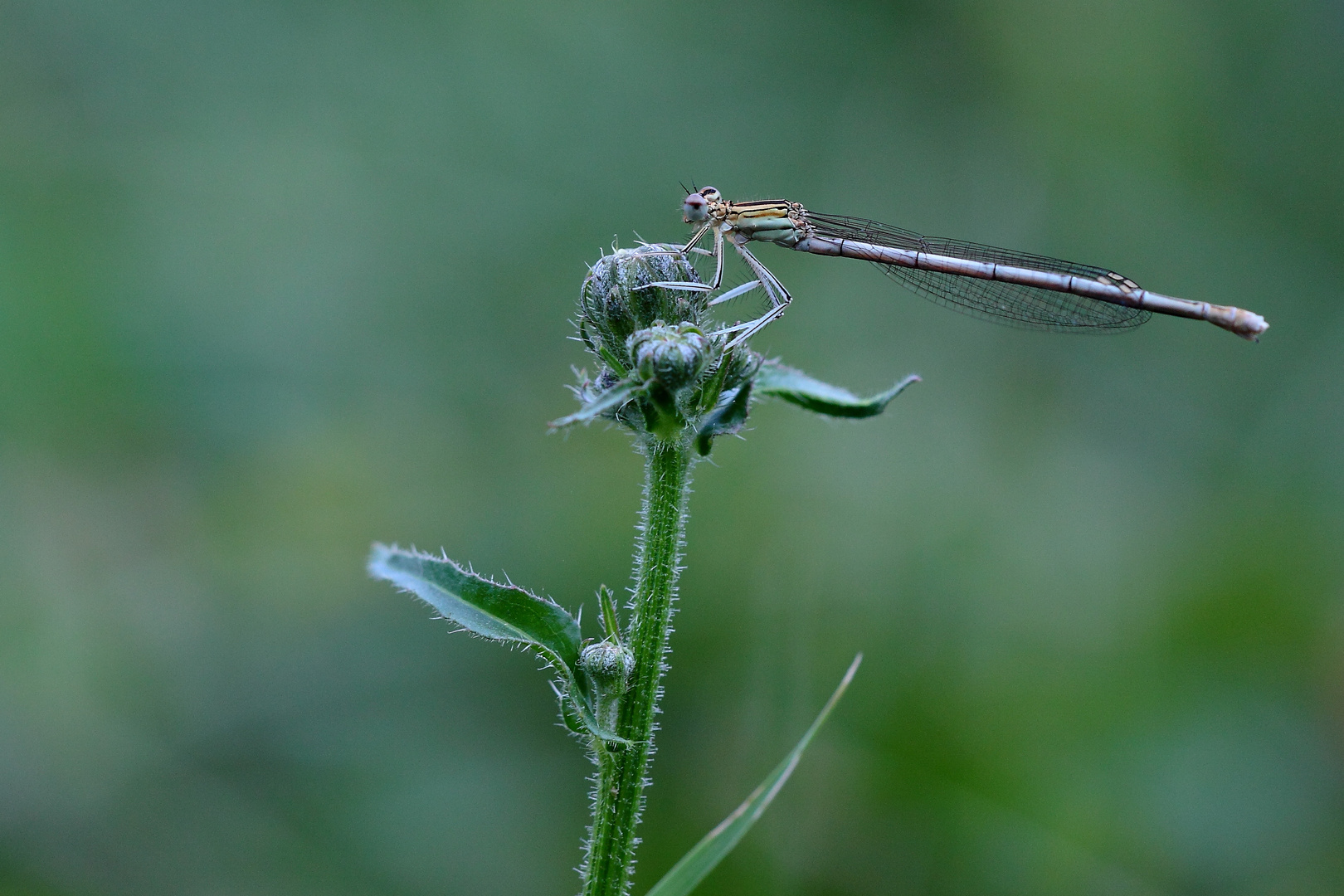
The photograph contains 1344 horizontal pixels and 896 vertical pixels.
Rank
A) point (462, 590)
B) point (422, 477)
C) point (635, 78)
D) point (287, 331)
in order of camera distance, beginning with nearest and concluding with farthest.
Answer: point (462, 590)
point (422, 477)
point (287, 331)
point (635, 78)

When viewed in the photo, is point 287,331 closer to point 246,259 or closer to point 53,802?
point 246,259

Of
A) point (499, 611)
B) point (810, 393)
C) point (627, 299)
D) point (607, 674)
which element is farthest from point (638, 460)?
point (607, 674)

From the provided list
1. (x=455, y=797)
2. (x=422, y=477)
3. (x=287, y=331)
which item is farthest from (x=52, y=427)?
(x=455, y=797)

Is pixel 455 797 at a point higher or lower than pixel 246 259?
lower

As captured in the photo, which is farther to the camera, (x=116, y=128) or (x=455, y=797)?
(x=116, y=128)

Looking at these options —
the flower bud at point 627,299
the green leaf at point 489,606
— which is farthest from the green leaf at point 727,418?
the green leaf at point 489,606

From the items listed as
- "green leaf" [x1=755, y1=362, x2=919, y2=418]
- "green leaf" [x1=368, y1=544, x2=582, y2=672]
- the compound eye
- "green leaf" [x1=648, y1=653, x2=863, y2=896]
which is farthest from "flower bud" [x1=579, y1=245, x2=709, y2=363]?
the compound eye

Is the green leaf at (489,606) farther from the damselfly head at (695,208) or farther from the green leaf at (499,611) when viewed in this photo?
the damselfly head at (695,208)
